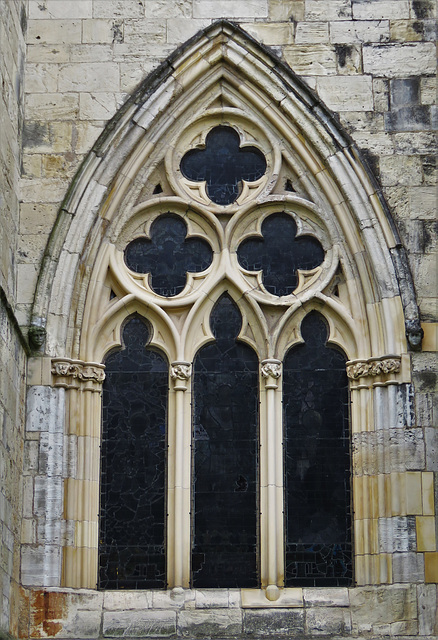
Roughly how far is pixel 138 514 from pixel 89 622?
3.31 ft

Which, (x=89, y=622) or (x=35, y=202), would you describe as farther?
(x=35, y=202)

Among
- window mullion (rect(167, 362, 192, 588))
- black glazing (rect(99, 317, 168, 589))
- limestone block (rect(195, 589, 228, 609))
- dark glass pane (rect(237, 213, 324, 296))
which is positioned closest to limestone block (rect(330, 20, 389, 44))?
dark glass pane (rect(237, 213, 324, 296))

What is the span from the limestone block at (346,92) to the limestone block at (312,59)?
A: 0.33ft

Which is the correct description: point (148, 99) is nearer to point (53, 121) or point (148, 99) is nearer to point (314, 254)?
point (53, 121)

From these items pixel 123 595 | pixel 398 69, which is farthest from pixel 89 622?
pixel 398 69

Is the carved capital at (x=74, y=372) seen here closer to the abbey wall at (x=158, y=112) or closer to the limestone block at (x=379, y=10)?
the abbey wall at (x=158, y=112)

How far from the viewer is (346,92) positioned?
507 inches

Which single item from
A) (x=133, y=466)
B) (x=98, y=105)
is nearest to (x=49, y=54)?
(x=98, y=105)

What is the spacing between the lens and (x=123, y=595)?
464 inches

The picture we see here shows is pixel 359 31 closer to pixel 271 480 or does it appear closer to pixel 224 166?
pixel 224 166

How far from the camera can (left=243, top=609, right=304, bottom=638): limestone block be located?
11594mm

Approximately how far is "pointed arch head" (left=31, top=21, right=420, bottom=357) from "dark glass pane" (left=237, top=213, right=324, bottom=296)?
0.23m

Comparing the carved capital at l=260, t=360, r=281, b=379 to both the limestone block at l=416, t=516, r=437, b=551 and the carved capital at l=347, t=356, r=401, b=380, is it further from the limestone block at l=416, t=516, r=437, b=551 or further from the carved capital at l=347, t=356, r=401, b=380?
the limestone block at l=416, t=516, r=437, b=551

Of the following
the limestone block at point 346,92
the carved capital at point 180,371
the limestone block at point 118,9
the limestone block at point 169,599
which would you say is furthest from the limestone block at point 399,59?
the limestone block at point 169,599
